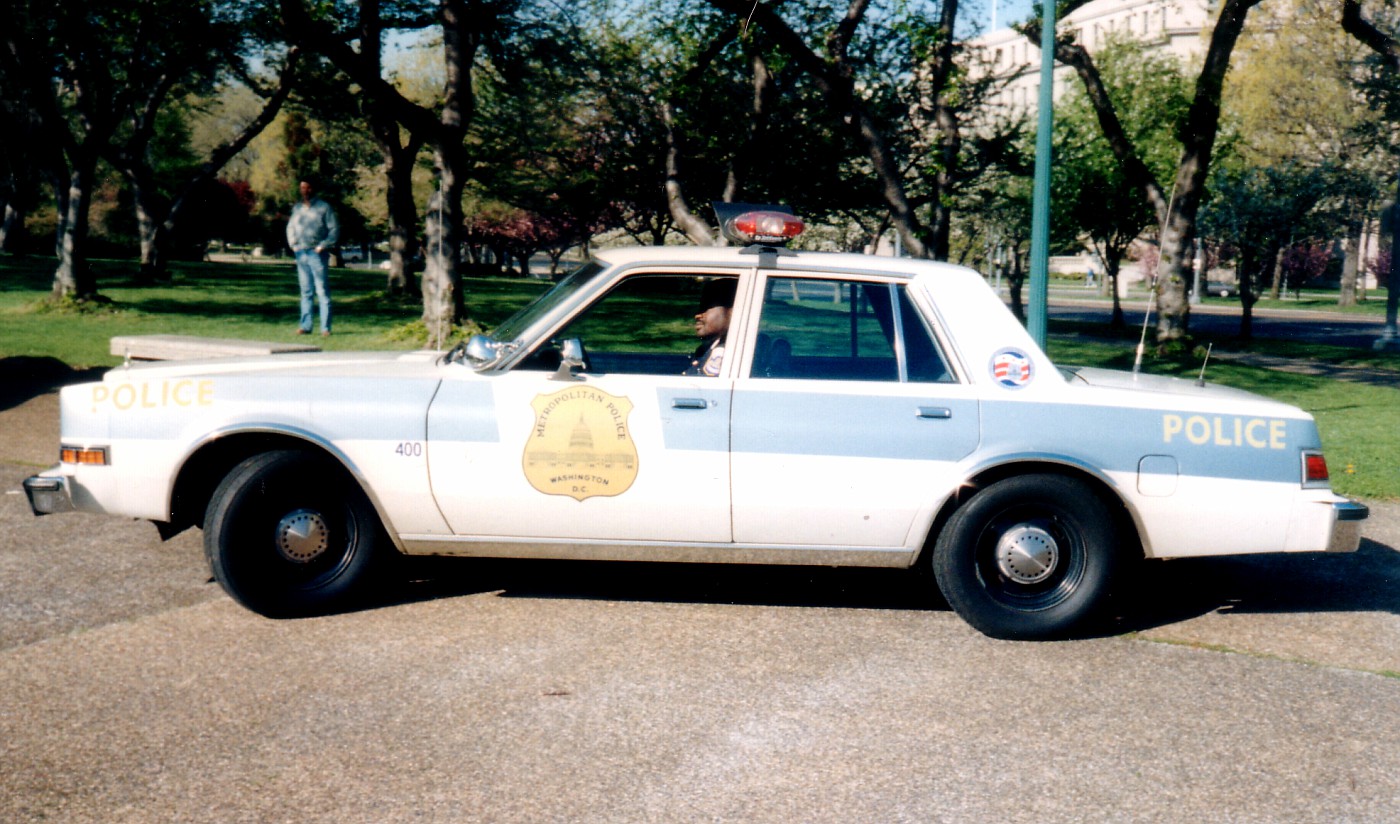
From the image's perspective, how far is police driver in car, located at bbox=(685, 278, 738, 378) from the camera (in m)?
5.37

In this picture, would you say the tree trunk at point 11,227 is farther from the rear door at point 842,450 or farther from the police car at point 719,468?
the rear door at point 842,450

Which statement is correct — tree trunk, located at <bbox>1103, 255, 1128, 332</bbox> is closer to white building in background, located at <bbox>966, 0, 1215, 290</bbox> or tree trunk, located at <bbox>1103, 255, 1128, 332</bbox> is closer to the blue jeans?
white building in background, located at <bbox>966, 0, 1215, 290</bbox>

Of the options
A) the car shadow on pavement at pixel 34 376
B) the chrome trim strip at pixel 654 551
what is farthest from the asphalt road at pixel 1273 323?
the chrome trim strip at pixel 654 551

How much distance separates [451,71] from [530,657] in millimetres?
11743

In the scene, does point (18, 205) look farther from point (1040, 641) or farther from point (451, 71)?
point (1040, 641)

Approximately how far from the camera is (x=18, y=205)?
42.8 metres

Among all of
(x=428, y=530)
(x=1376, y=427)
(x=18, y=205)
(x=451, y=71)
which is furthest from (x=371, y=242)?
(x=428, y=530)

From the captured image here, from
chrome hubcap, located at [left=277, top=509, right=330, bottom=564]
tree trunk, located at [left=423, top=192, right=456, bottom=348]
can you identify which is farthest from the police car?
tree trunk, located at [left=423, top=192, right=456, bottom=348]

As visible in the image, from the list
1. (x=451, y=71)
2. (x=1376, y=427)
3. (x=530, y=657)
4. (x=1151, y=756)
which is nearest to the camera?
(x=1151, y=756)

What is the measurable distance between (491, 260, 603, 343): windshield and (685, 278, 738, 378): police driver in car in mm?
498

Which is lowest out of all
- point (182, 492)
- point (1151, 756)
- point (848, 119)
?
point (1151, 756)

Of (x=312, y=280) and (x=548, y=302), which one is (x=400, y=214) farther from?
(x=548, y=302)

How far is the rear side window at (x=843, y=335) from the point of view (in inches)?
206

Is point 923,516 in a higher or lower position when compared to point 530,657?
higher
